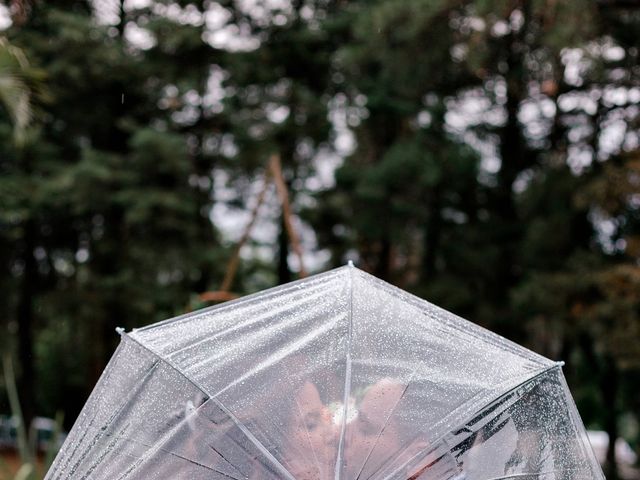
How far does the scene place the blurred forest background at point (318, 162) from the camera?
14.3 m

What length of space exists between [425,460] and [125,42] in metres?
15.1

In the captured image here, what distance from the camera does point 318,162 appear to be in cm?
1892

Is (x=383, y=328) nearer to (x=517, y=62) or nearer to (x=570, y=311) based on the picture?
(x=570, y=311)

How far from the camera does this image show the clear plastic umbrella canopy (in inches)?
90.7

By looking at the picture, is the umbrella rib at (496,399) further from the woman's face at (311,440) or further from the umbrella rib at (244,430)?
the umbrella rib at (244,430)

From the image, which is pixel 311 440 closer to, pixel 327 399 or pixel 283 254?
pixel 327 399

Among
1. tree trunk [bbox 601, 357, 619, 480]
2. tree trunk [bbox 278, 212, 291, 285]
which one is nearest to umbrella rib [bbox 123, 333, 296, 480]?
tree trunk [bbox 601, 357, 619, 480]

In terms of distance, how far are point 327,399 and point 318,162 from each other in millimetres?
16732

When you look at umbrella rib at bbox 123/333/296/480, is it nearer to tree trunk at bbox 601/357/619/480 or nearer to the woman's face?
the woman's face

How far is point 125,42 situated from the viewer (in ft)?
53.2

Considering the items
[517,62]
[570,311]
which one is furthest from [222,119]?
[570,311]

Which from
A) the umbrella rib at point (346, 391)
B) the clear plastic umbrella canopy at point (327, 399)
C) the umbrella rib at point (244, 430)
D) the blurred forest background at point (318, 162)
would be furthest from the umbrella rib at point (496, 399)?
the blurred forest background at point (318, 162)

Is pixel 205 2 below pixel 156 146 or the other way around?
the other way around

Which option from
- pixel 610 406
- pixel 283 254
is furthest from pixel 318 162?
pixel 610 406
